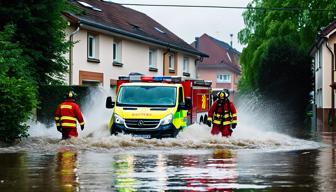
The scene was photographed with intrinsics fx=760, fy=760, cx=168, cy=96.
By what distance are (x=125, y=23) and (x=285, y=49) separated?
11.6 m

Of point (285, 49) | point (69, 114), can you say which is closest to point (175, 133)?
point (69, 114)

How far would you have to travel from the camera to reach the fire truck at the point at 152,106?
2175 cm

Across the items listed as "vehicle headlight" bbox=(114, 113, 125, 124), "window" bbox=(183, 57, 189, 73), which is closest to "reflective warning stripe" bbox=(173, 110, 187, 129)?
"vehicle headlight" bbox=(114, 113, 125, 124)

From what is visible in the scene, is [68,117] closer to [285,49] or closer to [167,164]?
[167,164]

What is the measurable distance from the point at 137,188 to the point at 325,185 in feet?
9.09

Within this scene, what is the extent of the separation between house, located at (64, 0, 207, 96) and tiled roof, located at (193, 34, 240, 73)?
51067 mm

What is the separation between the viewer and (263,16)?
55344 mm

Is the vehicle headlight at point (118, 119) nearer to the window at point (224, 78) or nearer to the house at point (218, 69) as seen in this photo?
the house at point (218, 69)

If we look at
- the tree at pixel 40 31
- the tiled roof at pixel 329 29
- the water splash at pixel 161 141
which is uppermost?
the tiled roof at pixel 329 29

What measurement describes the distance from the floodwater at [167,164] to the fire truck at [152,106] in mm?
466

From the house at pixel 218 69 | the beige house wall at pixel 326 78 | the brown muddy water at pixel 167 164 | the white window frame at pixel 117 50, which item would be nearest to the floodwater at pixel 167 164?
the brown muddy water at pixel 167 164

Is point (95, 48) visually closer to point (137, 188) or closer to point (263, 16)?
point (263, 16)

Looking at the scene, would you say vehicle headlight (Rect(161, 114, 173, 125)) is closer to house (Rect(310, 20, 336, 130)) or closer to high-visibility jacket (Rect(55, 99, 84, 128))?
high-visibility jacket (Rect(55, 99, 84, 128))

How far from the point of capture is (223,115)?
22828 millimetres
